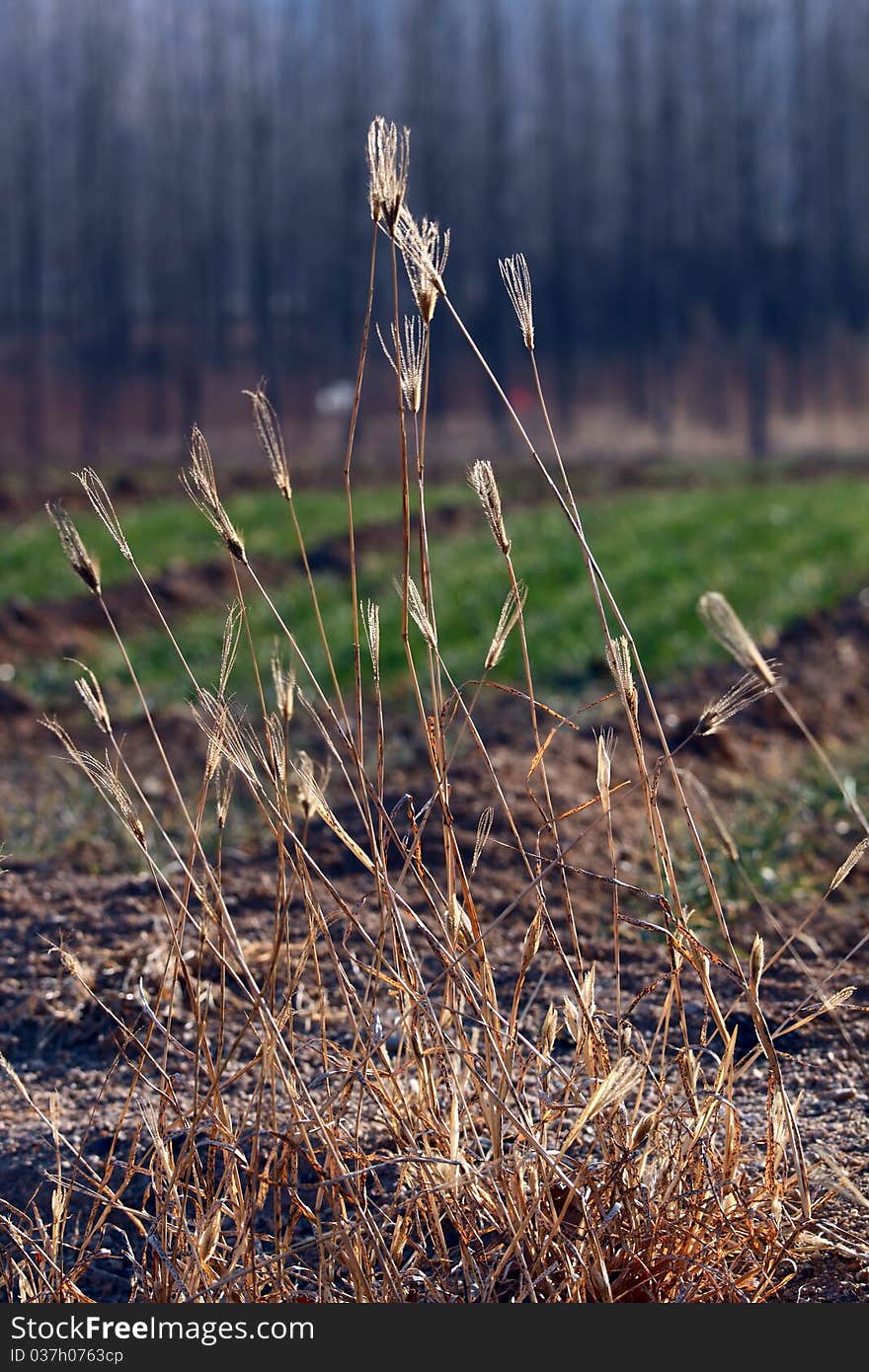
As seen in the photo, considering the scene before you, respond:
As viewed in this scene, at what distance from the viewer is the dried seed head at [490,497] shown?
1644 millimetres

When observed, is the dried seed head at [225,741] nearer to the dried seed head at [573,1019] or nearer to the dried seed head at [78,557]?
Result: the dried seed head at [78,557]

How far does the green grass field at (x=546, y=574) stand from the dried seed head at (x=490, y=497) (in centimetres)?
401

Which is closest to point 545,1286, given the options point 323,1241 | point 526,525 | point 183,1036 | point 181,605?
point 323,1241

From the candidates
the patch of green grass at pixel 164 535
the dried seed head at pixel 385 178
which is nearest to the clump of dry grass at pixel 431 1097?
the dried seed head at pixel 385 178

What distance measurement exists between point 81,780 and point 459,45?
47.8ft

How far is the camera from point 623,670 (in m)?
1.67

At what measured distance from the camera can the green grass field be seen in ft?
20.6

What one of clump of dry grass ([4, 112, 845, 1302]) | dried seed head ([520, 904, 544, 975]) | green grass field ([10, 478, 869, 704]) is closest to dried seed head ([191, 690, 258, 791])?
clump of dry grass ([4, 112, 845, 1302])

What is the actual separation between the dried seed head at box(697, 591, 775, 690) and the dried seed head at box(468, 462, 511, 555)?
1.13ft

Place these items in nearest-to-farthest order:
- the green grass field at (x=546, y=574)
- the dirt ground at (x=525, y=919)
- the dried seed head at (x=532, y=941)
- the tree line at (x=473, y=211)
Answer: the dried seed head at (x=532, y=941)
the dirt ground at (x=525, y=919)
the green grass field at (x=546, y=574)
the tree line at (x=473, y=211)

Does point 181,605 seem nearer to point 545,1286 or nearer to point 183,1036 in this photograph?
point 183,1036

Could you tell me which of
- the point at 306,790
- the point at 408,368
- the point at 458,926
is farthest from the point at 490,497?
the point at 458,926

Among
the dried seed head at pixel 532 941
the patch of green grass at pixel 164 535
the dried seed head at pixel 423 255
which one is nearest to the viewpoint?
the dried seed head at pixel 423 255

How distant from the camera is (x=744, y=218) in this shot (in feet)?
56.7
